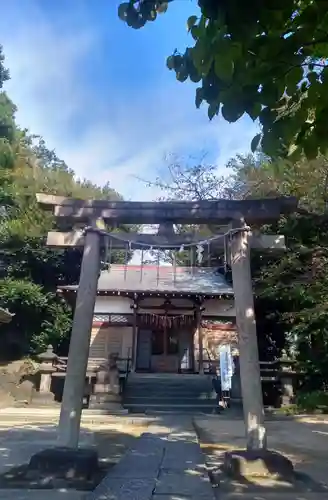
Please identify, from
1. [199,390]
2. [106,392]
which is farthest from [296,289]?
[106,392]

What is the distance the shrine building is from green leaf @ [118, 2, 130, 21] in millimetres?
15455

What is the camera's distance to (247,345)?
5.02 m

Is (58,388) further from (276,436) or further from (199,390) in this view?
(276,436)

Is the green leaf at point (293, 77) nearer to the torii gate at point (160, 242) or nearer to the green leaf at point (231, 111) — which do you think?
the green leaf at point (231, 111)

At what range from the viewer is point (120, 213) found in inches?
225

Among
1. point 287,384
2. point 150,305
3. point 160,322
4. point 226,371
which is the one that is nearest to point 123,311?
point 150,305

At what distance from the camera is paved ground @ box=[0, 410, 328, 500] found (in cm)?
374

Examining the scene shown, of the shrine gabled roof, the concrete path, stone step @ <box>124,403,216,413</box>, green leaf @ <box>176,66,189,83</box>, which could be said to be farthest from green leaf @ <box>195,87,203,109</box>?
the shrine gabled roof

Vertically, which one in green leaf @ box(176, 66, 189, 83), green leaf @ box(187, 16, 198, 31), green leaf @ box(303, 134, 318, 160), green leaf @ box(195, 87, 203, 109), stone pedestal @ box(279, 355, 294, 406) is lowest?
stone pedestal @ box(279, 355, 294, 406)

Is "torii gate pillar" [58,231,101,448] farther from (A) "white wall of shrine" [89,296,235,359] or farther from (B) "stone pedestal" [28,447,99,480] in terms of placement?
(A) "white wall of shrine" [89,296,235,359]

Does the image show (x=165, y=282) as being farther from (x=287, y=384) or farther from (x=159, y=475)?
(x=159, y=475)

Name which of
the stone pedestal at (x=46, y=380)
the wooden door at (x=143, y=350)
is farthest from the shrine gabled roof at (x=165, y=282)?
the stone pedestal at (x=46, y=380)

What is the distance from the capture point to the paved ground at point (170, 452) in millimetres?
3744

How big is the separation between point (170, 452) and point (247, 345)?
6.37 feet
